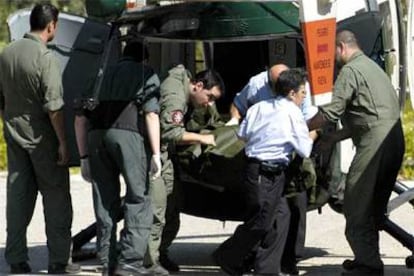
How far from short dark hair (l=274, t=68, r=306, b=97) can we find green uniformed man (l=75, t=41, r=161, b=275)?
0.84 m

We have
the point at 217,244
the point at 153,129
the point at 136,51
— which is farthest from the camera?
the point at 217,244

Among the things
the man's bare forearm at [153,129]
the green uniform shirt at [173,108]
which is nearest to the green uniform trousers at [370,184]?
the green uniform shirt at [173,108]

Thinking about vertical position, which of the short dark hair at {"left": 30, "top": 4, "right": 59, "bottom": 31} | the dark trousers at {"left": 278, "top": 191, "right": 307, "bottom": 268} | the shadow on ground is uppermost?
the short dark hair at {"left": 30, "top": 4, "right": 59, "bottom": 31}

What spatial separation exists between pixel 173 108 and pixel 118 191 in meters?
0.69

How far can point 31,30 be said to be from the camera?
963 cm

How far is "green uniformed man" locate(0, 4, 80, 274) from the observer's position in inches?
371

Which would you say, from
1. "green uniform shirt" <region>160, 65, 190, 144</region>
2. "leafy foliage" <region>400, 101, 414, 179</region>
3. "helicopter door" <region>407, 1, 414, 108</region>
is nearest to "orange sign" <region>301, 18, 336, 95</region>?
"helicopter door" <region>407, 1, 414, 108</region>

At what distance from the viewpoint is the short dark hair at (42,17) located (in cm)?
954

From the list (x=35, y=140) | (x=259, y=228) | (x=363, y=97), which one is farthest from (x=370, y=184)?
(x=35, y=140)

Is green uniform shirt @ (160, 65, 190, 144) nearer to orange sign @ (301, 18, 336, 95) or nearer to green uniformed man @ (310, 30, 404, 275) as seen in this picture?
green uniformed man @ (310, 30, 404, 275)

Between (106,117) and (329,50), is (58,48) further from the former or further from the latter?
(329,50)

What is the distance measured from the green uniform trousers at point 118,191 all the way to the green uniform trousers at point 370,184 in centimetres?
140

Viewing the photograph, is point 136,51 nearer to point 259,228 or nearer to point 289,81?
point 289,81

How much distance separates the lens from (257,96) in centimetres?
982
